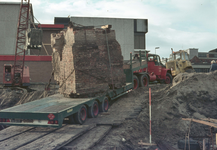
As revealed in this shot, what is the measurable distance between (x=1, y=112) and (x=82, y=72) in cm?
343

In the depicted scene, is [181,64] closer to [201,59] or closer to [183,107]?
[183,107]

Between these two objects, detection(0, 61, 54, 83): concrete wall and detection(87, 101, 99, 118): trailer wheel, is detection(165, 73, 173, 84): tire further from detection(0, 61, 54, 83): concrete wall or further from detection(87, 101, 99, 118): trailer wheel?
detection(0, 61, 54, 83): concrete wall

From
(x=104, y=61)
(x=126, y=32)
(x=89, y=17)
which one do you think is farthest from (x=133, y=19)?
(x=104, y=61)

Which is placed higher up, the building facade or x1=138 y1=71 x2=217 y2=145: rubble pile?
the building facade

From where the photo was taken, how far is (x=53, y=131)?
22.8 feet

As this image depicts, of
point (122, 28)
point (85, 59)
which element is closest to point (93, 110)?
point (85, 59)

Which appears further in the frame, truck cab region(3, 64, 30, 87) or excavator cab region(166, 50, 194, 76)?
truck cab region(3, 64, 30, 87)

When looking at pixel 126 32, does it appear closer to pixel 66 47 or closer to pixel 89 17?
pixel 89 17

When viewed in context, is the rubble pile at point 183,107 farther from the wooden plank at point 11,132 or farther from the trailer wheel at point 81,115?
the wooden plank at point 11,132

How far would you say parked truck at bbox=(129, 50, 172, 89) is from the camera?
14.3 m

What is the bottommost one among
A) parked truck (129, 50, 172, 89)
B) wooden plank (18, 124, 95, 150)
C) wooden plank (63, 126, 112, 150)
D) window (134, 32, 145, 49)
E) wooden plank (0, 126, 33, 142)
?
wooden plank (63, 126, 112, 150)

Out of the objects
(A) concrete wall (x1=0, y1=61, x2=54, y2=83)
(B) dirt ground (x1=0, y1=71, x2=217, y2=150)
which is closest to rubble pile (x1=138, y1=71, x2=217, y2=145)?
(B) dirt ground (x1=0, y1=71, x2=217, y2=150)

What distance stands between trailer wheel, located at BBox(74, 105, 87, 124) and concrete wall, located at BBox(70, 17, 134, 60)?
82.7 feet

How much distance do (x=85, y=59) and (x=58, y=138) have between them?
3.99m
